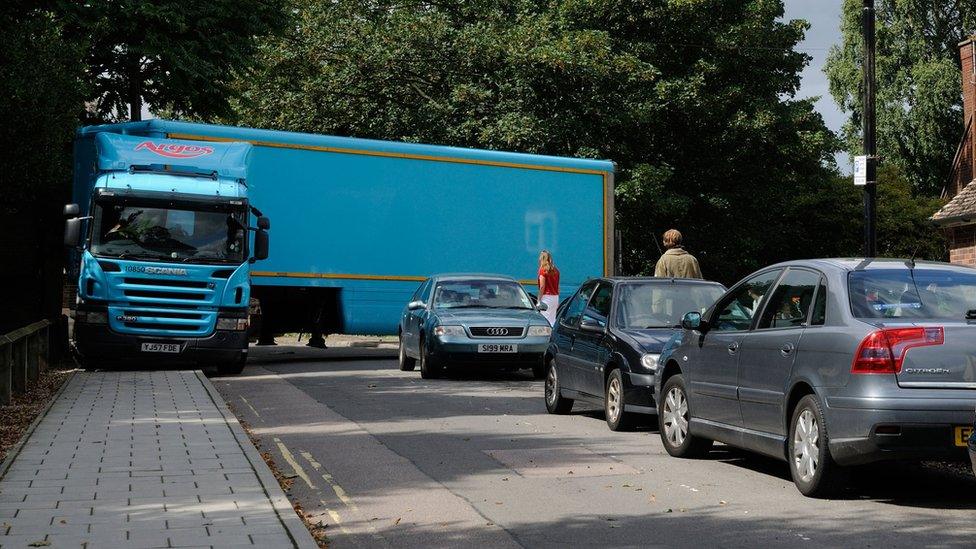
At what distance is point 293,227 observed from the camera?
76.5ft

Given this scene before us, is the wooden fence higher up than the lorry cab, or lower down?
lower down

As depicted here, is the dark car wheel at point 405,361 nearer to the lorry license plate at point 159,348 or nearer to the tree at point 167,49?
the lorry license plate at point 159,348

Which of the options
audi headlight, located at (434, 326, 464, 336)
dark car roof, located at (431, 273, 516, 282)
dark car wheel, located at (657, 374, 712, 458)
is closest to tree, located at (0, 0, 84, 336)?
dark car roof, located at (431, 273, 516, 282)

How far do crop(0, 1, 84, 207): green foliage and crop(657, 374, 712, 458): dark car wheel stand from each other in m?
12.9

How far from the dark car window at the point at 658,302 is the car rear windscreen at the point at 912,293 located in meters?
4.30

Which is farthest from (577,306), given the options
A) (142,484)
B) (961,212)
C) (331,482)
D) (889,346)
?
(961,212)

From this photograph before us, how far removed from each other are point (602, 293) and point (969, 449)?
21.7 feet

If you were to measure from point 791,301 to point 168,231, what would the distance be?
41.0 feet

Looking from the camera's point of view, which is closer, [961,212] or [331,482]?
[331,482]

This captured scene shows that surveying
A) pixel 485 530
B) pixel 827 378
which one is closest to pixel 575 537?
pixel 485 530

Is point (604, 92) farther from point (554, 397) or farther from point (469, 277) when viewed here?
point (554, 397)

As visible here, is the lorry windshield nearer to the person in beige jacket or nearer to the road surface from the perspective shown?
the road surface

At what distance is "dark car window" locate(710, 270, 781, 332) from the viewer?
31.1 feet

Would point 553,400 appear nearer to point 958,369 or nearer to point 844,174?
point 958,369
